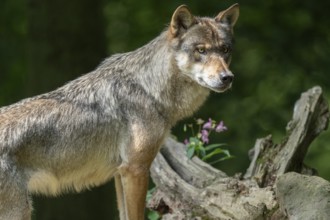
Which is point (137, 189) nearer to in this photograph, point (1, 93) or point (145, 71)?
point (145, 71)

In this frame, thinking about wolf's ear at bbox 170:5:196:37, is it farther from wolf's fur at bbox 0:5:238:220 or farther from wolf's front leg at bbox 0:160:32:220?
wolf's front leg at bbox 0:160:32:220

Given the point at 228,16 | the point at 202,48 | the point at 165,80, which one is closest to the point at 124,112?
the point at 165,80

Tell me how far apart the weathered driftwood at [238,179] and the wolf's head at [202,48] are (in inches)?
43.7

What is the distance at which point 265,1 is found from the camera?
1783cm

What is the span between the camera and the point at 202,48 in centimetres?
896

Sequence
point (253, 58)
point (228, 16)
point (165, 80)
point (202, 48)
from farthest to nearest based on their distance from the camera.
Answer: point (253, 58) < point (228, 16) < point (165, 80) < point (202, 48)

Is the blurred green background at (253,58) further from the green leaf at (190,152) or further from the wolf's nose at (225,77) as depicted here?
the wolf's nose at (225,77)

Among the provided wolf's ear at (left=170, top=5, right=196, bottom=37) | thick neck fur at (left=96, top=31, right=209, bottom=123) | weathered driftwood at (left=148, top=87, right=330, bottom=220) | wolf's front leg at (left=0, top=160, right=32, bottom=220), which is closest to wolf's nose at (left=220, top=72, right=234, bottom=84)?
thick neck fur at (left=96, top=31, right=209, bottom=123)

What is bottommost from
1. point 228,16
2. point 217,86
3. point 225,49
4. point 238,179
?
point 238,179

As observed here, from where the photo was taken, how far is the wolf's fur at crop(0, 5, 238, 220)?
8.70 metres

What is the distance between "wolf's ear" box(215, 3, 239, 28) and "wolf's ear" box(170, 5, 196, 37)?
1.23ft

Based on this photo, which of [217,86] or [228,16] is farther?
[228,16]

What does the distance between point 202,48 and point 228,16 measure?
70 cm

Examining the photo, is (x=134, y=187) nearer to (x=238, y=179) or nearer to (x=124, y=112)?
(x=124, y=112)
